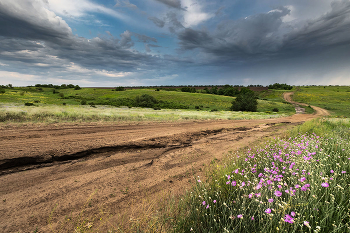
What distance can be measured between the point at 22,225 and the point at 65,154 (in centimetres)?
373

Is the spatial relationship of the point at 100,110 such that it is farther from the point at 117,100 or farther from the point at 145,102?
the point at 117,100

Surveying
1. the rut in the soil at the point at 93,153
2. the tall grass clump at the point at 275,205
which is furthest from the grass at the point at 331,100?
the tall grass clump at the point at 275,205

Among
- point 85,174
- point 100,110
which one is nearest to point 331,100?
point 100,110

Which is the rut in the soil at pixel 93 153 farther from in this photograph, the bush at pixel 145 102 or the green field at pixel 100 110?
the bush at pixel 145 102

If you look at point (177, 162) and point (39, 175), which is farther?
point (177, 162)

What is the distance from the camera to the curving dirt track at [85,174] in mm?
3447

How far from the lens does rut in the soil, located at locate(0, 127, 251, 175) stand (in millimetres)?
5502

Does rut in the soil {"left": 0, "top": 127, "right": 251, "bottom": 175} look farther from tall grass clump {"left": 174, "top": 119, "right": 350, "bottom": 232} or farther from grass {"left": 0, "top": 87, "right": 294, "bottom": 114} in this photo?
grass {"left": 0, "top": 87, "right": 294, "bottom": 114}

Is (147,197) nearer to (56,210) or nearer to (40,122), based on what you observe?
(56,210)

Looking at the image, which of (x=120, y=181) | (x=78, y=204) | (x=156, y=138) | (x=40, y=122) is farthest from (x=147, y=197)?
(x=40, y=122)

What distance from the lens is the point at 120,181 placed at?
4836 millimetres

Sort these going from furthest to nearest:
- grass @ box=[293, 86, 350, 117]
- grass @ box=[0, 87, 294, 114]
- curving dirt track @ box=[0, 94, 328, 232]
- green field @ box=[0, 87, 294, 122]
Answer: grass @ box=[0, 87, 294, 114]
grass @ box=[293, 86, 350, 117]
green field @ box=[0, 87, 294, 122]
curving dirt track @ box=[0, 94, 328, 232]

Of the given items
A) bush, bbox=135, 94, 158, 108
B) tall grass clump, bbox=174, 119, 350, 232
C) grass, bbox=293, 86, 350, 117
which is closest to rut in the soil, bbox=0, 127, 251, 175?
tall grass clump, bbox=174, 119, 350, 232

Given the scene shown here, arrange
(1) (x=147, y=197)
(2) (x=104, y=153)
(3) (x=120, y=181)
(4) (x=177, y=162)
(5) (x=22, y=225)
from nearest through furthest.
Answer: (5) (x=22, y=225) < (1) (x=147, y=197) < (3) (x=120, y=181) < (4) (x=177, y=162) < (2) (x=104, y=153)
